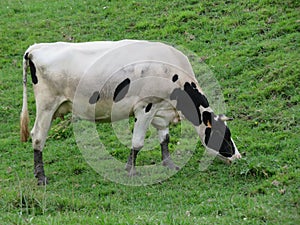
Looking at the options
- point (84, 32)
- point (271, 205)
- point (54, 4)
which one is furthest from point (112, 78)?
point (54, 4)

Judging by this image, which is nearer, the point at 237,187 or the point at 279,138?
the point at 237,187

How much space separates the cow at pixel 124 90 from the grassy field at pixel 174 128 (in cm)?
66

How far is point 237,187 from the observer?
10141mm

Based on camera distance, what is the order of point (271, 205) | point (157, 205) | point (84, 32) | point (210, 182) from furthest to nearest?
point (84, 32), point (210, 182), point (157, 205), point (271, 205)

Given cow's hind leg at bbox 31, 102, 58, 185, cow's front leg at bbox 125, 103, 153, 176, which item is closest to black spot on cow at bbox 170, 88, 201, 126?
cow's front leg at bbox 125, 103, 153, 176

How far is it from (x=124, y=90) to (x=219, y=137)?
184cm

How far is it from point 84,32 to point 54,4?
3122 mm

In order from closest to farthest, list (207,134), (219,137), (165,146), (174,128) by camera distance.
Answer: (219,137)
(207,134)
(165,146)
(174,128)

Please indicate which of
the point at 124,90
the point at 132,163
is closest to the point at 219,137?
the point at 132,163

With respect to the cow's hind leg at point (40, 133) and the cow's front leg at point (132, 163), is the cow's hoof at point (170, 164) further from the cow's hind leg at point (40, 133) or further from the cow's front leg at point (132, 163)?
the cow's hind leg at point (40, 133)

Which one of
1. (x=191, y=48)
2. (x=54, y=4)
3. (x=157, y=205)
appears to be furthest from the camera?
(x=54, y=4)

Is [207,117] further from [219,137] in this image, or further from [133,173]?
[133,173]

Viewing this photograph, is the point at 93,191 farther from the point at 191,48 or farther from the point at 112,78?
the point at 191,48

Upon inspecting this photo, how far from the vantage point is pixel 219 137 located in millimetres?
11203
